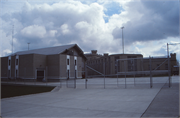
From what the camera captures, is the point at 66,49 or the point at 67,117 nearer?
the point at 67,117

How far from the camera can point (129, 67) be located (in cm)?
1778

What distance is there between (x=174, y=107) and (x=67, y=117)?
15.1 ft

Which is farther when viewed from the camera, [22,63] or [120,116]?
[22,63]

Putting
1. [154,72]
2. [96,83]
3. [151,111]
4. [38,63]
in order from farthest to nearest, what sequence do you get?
[38,63] < [96,83] < [154,72] < [151,111]

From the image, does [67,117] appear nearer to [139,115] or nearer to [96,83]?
[139,115]

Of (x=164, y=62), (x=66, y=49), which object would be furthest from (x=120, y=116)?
(x=66, y=49)

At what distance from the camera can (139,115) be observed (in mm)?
6289

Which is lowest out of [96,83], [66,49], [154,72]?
[96,83]

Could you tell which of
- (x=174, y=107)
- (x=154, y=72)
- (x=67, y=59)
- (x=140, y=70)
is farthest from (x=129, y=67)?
(x=67, y=59)

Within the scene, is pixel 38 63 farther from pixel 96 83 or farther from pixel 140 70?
pixel 140 70

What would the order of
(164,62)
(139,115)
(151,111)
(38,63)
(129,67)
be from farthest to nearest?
1. (38,63)
2. (129,67)
3. (164,62)
4. (151,111)
5. (139,115)

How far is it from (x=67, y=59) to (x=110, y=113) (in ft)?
119

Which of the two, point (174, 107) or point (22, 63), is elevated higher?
point (22, 63)

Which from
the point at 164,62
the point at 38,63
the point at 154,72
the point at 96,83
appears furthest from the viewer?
the point at 38,63
